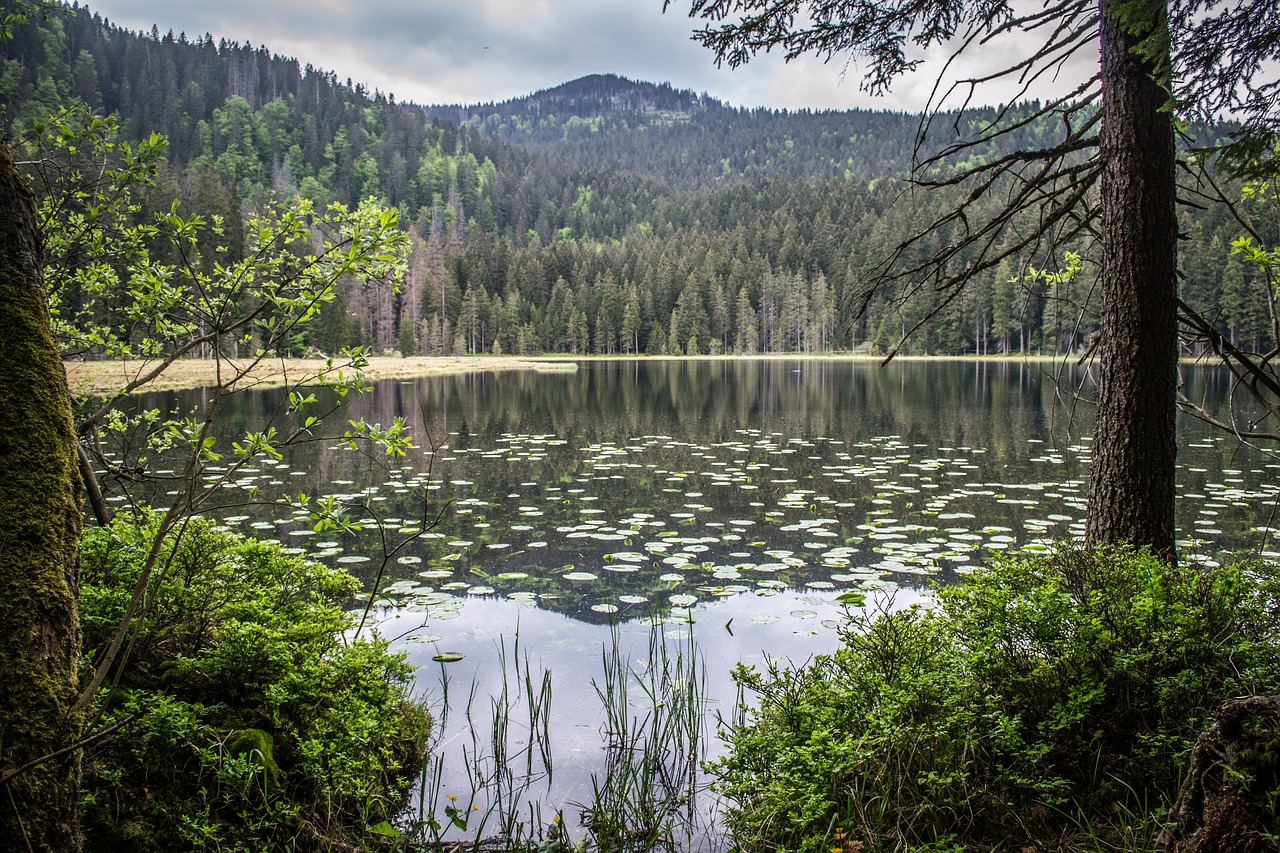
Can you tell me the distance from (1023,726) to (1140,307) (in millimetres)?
2971

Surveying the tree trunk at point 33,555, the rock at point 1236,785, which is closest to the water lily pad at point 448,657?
the tree trunk at point 33,555

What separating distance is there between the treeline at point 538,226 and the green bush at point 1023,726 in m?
43.6

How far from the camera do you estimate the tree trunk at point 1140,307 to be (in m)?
4.54

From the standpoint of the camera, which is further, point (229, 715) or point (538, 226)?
point (538, 226)

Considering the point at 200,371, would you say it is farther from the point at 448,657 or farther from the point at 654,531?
the point at 448,657

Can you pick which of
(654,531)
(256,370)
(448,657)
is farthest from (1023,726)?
(256,370)

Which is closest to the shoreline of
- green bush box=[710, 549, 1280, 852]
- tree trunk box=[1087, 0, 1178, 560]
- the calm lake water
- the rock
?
tree trunk box=[1087, 0, 1178, 560]

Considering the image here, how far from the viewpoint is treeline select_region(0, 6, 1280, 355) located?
73.3m

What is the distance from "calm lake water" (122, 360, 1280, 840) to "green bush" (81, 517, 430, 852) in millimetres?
564

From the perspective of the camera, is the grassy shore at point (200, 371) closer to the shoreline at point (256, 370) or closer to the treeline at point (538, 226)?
the shoreline at point (256, 370)

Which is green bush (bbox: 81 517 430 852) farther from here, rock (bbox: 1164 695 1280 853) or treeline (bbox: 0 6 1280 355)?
treeline (bbox: 0 6 1280 355)

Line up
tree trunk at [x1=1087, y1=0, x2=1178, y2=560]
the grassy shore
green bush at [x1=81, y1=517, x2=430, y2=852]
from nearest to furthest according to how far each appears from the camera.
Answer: green bush at [x1=81, y1=517, x2=430, y2=852] → tree trunk at [x1=1087, y1=0, x2=1178, y2=560] → the grassy shore

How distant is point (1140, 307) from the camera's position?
4570 mm

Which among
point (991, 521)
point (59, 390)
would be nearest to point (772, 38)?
point (59, 390)
